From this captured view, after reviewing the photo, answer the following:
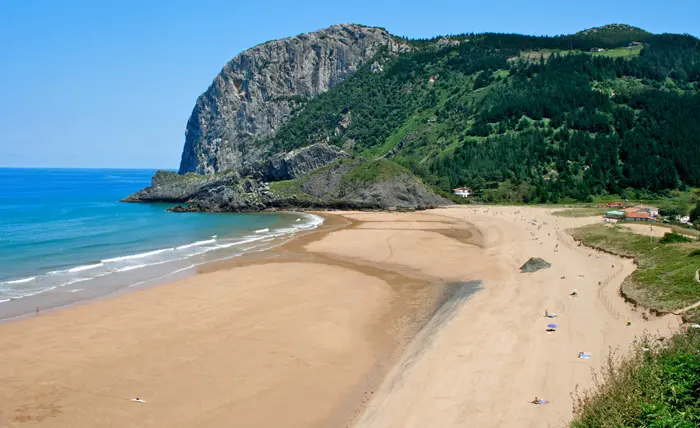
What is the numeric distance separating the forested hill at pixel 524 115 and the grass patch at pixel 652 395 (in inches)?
2988

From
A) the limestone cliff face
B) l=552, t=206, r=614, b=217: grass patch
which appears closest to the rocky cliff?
l=552, t=206, r=614, b=217: grass patch

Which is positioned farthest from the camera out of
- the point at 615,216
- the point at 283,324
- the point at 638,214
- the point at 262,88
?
the point at 262,88

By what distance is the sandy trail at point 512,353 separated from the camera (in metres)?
13.7

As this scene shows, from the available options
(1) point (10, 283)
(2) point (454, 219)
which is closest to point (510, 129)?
(2) point (454, 219)

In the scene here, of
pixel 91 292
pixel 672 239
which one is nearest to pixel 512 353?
pixel 672 239

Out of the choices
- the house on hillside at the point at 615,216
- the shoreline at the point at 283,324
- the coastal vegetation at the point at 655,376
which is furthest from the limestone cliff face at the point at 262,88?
the coastal vegetation at the point at 655,376

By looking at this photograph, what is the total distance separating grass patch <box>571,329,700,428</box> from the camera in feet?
31.7

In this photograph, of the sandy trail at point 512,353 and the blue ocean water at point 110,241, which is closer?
the sandy trail at point 512,353

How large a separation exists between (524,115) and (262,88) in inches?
3394

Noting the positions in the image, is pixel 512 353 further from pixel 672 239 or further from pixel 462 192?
pixel 462 192

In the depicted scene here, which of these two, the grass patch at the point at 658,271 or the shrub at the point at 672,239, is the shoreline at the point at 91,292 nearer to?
the grass patch at the point at 658,271

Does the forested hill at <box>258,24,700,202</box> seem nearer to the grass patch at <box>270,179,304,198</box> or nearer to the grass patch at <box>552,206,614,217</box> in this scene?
the grass patch at <box>552,206,614,217</box>

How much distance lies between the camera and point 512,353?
57.5 feet

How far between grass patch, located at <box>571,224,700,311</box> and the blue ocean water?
29994 mm
